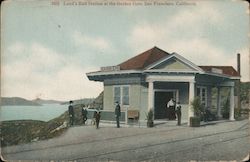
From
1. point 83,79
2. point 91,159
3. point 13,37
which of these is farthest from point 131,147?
point 13,37

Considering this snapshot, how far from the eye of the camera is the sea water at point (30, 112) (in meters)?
8.57

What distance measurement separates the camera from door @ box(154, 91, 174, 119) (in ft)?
29.4

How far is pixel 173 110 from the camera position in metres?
9.21

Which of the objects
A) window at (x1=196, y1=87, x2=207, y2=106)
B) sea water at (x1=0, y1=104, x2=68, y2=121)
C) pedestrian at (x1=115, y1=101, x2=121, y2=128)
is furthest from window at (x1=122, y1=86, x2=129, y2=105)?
window at (x1=196, y1=87, x2=207, y2=106)

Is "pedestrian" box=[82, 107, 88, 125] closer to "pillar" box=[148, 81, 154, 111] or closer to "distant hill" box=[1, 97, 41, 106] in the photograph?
"distant hill" box=[1, 97, 41, 106]

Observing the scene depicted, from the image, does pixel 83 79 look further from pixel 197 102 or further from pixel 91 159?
pixel 197 102

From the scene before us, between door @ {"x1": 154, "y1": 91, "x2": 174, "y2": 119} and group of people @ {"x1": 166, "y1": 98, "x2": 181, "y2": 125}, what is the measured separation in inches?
2.6

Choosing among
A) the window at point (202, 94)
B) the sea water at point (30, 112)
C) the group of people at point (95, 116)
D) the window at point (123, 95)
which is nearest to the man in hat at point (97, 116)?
the group of people at point (95, 116)

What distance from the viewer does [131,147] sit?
8641 millimetres

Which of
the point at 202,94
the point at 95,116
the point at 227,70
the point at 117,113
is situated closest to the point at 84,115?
the point at 95,116

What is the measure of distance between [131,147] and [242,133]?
6.59 ft

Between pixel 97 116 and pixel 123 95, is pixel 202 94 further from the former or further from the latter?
pixel 97 116

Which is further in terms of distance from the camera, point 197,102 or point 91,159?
point 197,102

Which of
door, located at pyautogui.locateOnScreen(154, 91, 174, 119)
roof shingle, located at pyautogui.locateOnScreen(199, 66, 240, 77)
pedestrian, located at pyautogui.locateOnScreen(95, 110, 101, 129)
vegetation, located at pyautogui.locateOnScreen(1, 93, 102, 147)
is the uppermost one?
roof shingle, located at pyautogui.locateOnScreen(199, 66, 240, 77)
